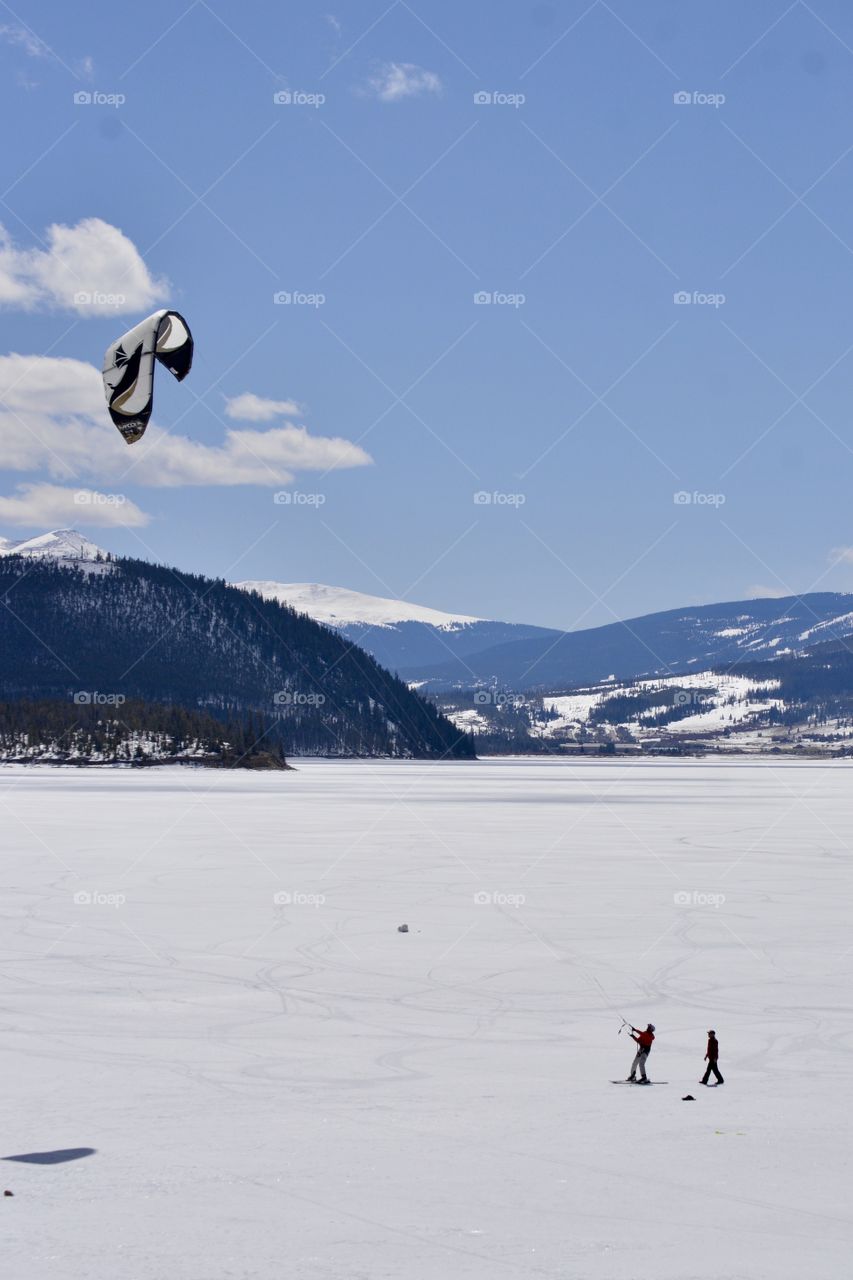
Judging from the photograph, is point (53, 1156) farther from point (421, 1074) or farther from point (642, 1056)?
point (642, 1056)

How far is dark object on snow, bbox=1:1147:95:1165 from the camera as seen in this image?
1326 centimetres

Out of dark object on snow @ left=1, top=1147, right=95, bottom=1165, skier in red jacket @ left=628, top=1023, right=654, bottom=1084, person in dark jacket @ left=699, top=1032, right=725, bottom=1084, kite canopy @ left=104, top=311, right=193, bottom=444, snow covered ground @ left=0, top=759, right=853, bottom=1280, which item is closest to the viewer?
snow covered ground @ left=0, top=759, right=853, bottom=1280

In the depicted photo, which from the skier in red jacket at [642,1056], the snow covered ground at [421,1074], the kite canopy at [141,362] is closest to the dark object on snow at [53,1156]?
the snow covered ground at [421,1074]

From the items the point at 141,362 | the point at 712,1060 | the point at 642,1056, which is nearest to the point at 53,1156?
the point at 642,1056

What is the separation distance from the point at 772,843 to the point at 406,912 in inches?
985

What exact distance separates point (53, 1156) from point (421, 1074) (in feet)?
16.2

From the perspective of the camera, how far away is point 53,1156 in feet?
44.2

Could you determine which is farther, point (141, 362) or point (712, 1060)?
point (141, 362)

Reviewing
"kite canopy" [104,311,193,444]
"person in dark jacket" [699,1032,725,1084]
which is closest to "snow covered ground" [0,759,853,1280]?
"person in dark jacket" [699,1032,725,1084]

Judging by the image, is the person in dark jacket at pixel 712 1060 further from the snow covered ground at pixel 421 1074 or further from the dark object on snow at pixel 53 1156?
the dark object on snow at pixel 53 1156

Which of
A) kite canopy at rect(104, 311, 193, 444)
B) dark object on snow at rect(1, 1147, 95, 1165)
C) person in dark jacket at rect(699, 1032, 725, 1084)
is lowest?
dark object on snow at rect(1, 1147, 95, 1165)

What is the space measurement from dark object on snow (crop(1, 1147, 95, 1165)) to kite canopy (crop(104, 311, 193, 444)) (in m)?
16.3

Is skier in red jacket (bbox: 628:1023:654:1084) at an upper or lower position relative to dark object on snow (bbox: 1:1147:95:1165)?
upper

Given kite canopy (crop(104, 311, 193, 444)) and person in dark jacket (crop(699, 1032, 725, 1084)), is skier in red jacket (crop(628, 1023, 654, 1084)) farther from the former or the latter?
kite canopy (crop(104, 311, 193, 444))
